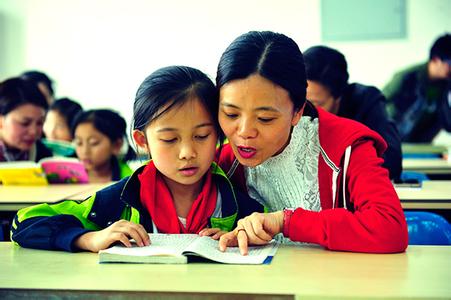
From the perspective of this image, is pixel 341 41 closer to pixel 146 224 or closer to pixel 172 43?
pixel 172 43

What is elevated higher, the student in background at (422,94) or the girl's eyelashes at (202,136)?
the girl's eyelashes at (202,136)

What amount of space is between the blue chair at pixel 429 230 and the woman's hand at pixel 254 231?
0.53m

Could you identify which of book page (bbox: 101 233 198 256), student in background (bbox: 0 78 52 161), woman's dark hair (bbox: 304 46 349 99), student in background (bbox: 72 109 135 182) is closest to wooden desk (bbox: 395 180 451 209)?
woman's dark hair (bbox: 304 46 349 99)

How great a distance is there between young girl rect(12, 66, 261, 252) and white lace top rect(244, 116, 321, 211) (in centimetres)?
9

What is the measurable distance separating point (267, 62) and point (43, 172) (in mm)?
1902

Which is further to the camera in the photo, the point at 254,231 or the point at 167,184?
the point at 167,184

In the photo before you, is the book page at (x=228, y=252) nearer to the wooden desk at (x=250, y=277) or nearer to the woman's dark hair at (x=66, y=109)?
the wooden desk at (x=250, y=277)

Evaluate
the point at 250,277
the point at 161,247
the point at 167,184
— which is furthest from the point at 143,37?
the point at 250,277

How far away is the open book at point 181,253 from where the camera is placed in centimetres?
125

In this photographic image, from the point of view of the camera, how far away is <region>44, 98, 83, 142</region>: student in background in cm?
464

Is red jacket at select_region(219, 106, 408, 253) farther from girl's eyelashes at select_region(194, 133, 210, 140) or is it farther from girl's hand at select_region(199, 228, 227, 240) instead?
girl's eyelashes at select_region(194, 133, 210, 140)

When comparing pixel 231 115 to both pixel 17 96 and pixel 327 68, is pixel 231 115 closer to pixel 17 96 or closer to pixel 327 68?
pixel 327 68

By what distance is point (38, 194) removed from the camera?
107 inches

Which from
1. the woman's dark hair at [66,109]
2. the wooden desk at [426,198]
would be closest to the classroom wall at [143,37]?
the woman's dark hair at [66,109]
